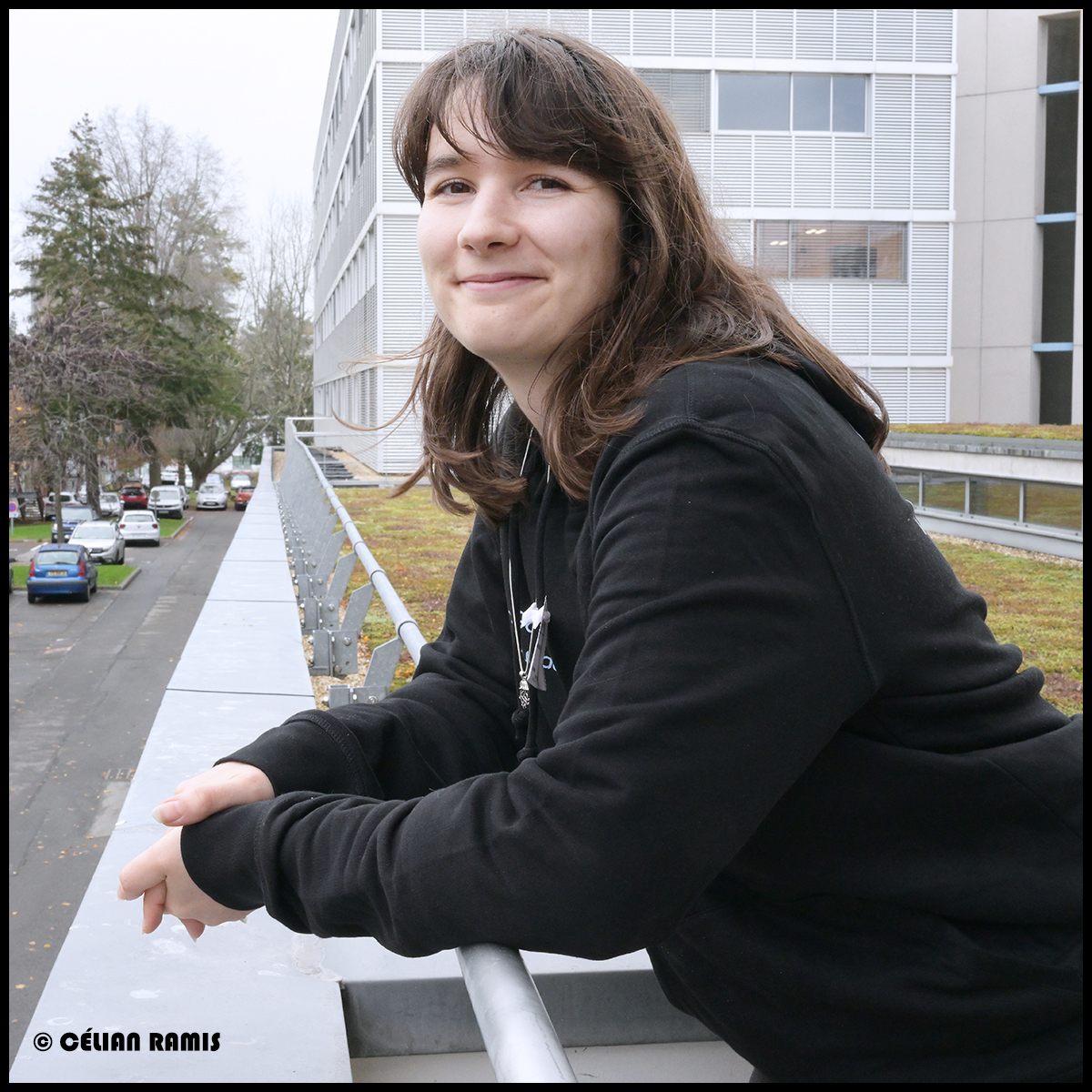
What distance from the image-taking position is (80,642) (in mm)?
27578

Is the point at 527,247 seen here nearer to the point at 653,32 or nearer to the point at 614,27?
the point at 614,27

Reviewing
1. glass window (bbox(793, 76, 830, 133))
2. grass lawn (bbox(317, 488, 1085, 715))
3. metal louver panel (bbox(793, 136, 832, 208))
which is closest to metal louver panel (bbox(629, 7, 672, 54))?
glass window (bbox(793, 76, 830, 133))

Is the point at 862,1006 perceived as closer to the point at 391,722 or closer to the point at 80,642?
the point at 391,722

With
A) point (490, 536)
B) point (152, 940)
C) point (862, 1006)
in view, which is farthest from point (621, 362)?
point (152, 940)

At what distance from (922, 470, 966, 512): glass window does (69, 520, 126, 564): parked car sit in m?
29.2

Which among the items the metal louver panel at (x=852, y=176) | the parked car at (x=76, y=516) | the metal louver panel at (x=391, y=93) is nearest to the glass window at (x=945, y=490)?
the metal louver panel at (x=852, y=176)

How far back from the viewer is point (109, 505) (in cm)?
5331

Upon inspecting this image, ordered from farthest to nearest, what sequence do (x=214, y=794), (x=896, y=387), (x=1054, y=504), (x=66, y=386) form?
(x=66, y=386)
(x=896, y=387)
(x=1054, y=504)
(x=214, y=794)

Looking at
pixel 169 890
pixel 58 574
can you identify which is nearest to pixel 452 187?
pixel 169 890

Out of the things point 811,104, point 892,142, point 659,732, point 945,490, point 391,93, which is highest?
point 811,104

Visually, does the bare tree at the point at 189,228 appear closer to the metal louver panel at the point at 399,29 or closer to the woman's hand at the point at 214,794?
the metal louver panel at the point at 399,29

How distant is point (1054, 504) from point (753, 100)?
59.3 feet

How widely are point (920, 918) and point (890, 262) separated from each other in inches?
1187

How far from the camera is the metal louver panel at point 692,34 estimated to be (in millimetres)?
27297
